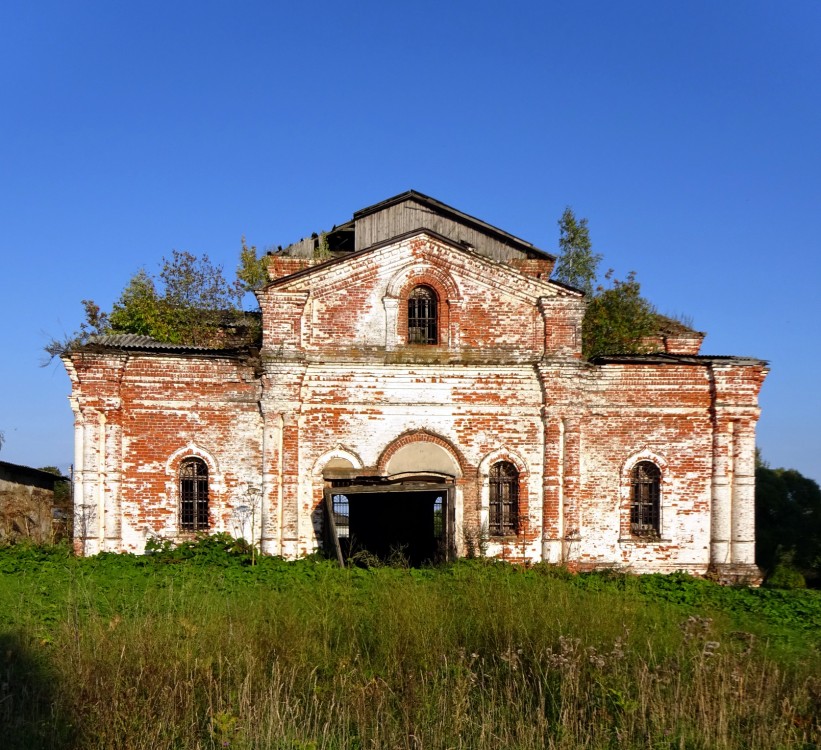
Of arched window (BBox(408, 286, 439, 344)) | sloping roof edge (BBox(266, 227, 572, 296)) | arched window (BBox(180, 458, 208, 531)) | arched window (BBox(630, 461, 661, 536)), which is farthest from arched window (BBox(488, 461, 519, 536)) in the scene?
arched window (BBox(180, 458, 208, 531))

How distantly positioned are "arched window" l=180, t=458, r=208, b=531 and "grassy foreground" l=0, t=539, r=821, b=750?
17.2 ft

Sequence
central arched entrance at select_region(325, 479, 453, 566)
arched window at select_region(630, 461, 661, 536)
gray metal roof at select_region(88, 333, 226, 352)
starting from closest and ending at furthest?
gray metal roof at select_region(88, 333, 226, 352) < arched window at select_region(630, 461, 661, 536) < central arched entrance at select_region(325, 479, 453, 566)

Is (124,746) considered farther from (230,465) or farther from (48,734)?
(230,465)

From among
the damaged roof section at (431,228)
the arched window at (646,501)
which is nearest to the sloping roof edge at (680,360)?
the arched window at (646,501)

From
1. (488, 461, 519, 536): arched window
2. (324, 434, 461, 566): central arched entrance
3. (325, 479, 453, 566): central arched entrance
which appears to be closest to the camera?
(324, 434, 461, 566): central arched entrance

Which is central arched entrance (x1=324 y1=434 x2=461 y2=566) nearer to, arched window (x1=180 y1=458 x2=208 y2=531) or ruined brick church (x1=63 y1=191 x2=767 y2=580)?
ruined brick church (x1=63 y1=191 x2=767 y2=580)

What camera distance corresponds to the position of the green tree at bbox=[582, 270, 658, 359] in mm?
22453

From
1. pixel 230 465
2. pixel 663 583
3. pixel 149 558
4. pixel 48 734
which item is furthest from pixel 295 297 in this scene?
pixel 48 734

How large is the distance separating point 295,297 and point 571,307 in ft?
18.3

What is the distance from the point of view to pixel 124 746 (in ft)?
19.8

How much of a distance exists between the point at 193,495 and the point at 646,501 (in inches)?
362

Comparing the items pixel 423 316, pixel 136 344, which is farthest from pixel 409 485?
pixel 136 344

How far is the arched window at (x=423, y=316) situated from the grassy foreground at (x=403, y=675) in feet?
22.3

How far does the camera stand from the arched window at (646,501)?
16125 mm
